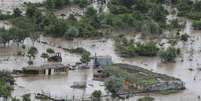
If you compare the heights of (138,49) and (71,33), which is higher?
(71,33)

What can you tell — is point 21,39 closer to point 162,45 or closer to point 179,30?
point 162,45

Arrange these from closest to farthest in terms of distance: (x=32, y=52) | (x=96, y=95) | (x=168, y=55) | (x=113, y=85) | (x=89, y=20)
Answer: (x=96, y=95)
(x=113, y=85)
(x=32, y=52)
(x=168, y=55)
(x=89, y=20)

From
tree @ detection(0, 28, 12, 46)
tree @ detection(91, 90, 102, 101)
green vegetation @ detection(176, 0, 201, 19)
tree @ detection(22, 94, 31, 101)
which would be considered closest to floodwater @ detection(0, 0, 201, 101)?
tree @ detection(0, 28, 12, 46)

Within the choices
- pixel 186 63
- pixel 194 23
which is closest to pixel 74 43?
pixel 186 63

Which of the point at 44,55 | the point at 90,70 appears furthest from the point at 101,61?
the point at 44,55

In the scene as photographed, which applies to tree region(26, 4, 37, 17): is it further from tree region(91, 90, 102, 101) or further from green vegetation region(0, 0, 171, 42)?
tree region(91, 90, 102, 101)

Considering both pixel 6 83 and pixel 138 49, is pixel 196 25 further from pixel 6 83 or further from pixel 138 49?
pixel 6 83
